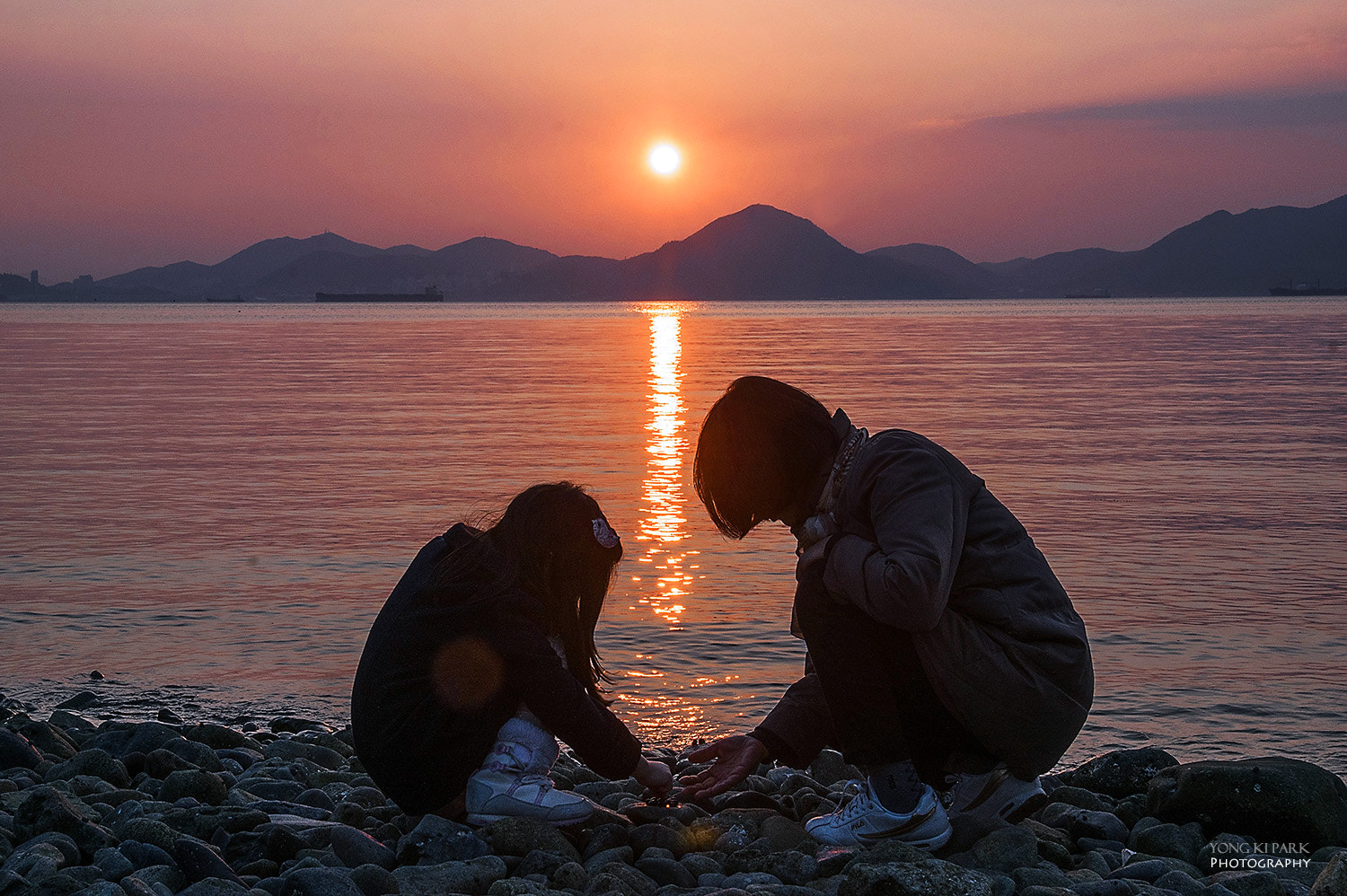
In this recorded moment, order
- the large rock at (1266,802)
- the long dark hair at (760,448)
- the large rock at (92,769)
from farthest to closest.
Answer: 1. the large rock at (92,769)
2. the large rock at (1266,802)
3. the long dark hair at (760,448)

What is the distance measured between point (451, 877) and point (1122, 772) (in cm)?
265

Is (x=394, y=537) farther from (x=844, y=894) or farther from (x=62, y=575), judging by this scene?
(x=844, y=894)

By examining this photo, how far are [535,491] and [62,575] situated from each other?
20.9 feet

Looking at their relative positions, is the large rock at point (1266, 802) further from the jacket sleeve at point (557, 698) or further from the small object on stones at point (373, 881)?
the small object on stones at point (373, 881)

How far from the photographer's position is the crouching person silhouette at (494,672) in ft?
12.5

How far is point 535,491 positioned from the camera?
3932mm

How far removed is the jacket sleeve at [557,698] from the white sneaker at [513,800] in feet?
0.56

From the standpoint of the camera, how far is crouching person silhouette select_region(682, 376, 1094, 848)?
3598mm

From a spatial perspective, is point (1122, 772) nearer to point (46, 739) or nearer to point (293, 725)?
point (293, 725)

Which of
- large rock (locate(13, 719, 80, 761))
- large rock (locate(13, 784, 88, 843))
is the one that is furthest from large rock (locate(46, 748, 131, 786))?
large rock (locate(13, 784, 88, 843))

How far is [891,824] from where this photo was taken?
12.5ft

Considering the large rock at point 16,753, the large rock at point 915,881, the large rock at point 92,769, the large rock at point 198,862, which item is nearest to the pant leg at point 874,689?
the large rock at point 915,881

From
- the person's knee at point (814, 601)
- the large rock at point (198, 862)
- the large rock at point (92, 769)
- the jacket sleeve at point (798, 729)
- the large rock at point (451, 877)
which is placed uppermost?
the person's knee at point (814, 601)

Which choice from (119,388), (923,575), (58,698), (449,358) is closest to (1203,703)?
(923,575)
